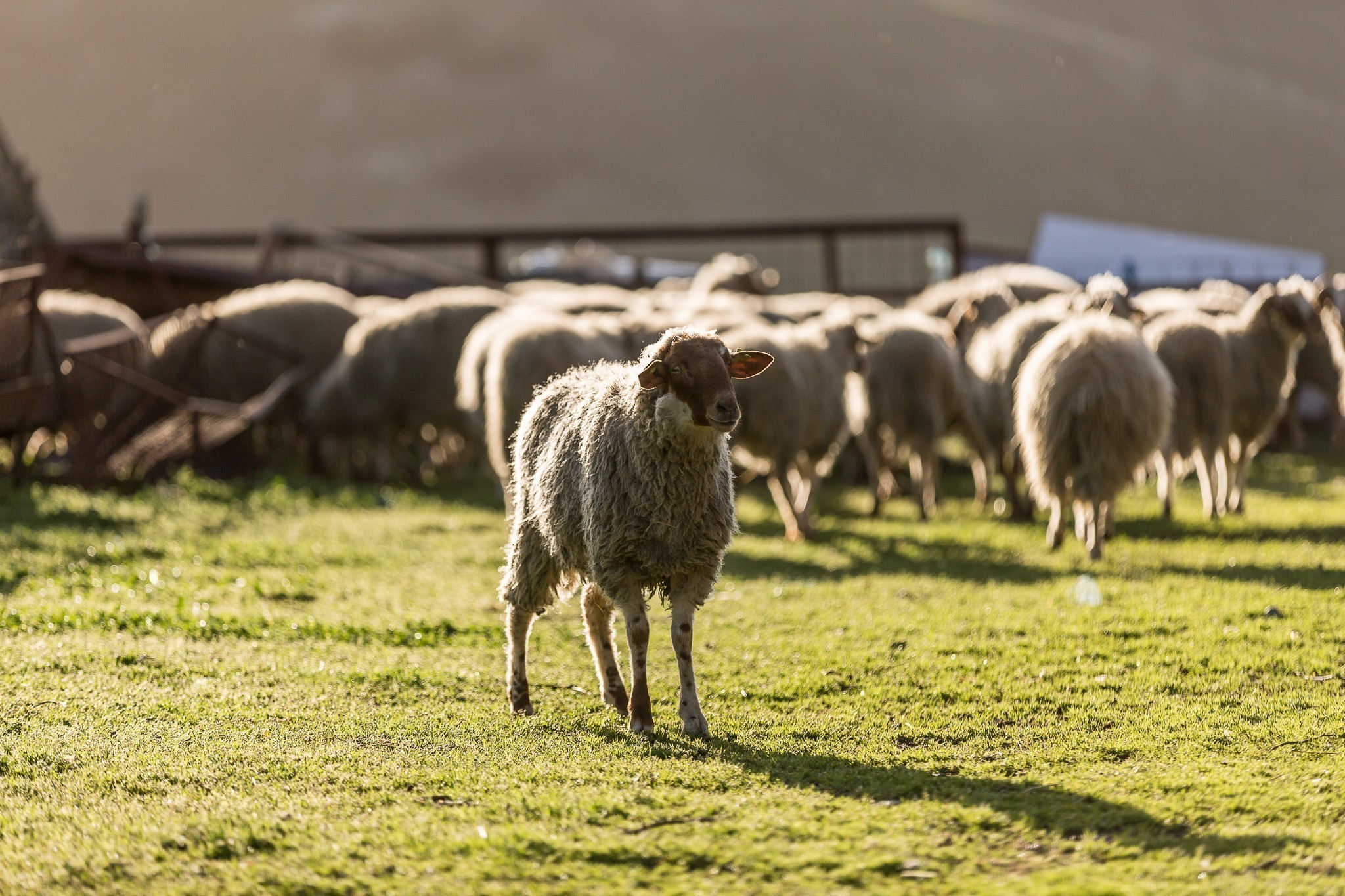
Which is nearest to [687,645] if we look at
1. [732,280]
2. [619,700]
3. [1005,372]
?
[619,700]

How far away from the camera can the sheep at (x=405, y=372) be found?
12.9m

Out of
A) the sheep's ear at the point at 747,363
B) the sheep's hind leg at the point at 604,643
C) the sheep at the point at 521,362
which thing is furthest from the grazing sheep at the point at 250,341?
the sheep's ear at the point at 747,363

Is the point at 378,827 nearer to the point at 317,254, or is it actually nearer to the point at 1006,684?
the point at 1006,684

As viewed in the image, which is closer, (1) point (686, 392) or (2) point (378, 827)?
(2) point (378, 827)

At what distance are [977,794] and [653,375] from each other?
1.74m

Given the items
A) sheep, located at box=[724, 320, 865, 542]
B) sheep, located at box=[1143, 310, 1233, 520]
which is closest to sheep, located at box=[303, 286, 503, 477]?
sheep, located at box=[724, 320, 865, 542]

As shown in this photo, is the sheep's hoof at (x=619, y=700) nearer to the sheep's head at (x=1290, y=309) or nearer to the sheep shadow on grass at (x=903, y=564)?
the sheep shadow on grass at (x=903, y=564)

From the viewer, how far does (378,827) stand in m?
3.73

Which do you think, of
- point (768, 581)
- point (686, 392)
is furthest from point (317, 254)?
point (686, 392)

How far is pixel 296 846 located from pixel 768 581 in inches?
191

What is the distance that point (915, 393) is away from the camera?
1086cm

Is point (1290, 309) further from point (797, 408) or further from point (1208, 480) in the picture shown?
point (797, 408)

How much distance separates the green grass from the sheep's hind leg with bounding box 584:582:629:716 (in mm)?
97

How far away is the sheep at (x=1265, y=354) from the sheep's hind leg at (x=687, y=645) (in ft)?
20.7
